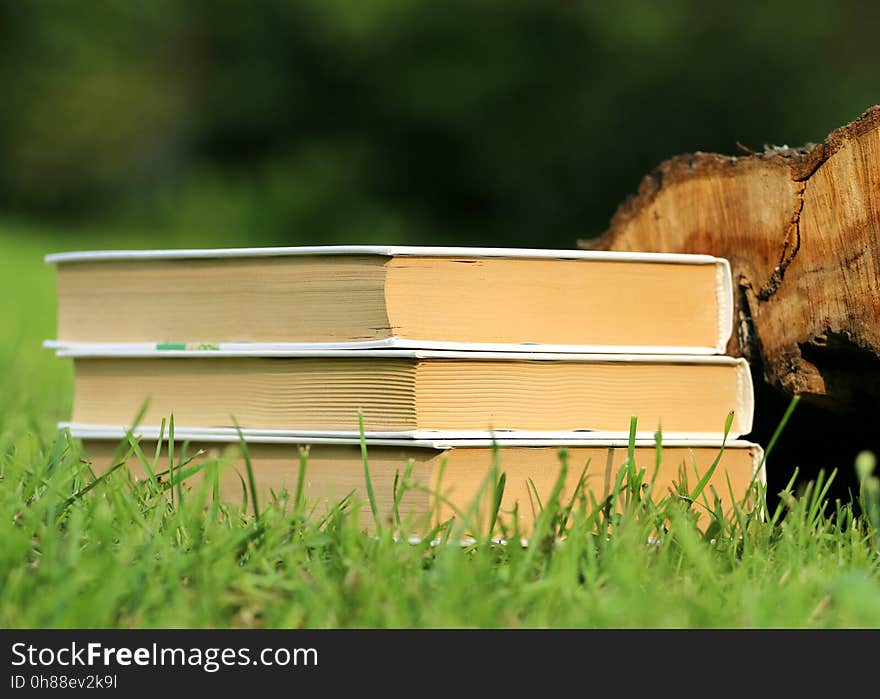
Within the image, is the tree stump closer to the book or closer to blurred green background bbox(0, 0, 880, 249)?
the book

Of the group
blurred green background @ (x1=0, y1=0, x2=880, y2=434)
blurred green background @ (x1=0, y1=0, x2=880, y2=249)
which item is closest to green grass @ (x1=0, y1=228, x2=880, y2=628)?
blurred green background @ (x1=0, y1=0, x2=880, y2=434)

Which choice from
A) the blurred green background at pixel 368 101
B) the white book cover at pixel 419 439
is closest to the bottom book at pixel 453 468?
the white book cover at pixel 419 439

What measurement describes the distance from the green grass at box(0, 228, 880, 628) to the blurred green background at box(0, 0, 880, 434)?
9.31 m

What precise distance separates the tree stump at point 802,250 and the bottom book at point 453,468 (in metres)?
0.17

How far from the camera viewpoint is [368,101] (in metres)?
12.9

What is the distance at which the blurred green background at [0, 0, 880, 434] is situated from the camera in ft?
36.0

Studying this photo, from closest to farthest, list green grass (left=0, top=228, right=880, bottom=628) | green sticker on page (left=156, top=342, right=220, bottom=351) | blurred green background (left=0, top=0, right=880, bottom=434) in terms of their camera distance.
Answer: green grass (left=0, top=228, right=880, bottom=628) → green sticker on page (left=156, top=342, right=220, bottom=351) → blurred green background (left=0, top=0, right=880, bottom=434)

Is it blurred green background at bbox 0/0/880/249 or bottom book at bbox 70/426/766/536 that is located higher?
blurred green background at bbox 0/0/880/249

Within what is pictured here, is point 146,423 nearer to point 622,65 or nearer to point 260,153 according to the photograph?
point 622,65

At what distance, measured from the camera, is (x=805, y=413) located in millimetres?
1822


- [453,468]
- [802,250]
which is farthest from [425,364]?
[802,250]

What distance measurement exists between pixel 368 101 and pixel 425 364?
11.8m

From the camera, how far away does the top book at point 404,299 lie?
1469mm
